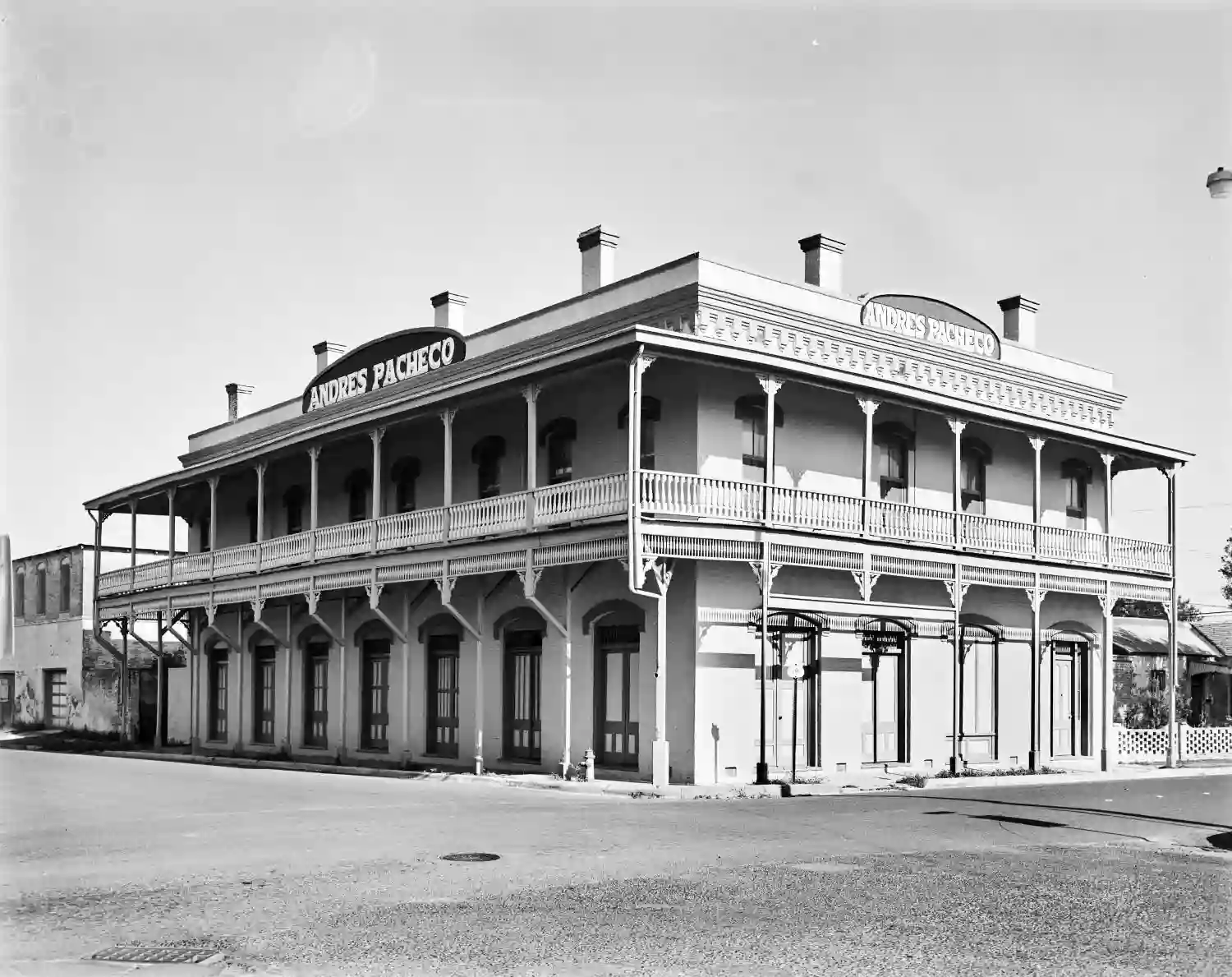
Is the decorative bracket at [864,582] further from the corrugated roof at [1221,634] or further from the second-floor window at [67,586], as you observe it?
the second-floor window at [67,586]

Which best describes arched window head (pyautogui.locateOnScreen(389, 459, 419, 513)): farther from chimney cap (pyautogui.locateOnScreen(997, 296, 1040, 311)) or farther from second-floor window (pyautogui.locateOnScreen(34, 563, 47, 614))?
second-floor window (pyautogui.locateOnScreen(34, 563, 47, 614))

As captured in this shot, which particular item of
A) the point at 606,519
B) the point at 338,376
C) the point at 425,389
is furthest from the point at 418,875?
the point at 338,376

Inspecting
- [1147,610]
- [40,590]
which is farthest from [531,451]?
[1147,610]

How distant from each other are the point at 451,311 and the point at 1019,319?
13263 millimetres

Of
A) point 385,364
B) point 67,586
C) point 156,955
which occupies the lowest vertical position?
point 156,955

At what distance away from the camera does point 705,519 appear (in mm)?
21031

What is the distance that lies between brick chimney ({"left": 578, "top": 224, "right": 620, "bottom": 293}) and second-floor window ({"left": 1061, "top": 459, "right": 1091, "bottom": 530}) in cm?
1108

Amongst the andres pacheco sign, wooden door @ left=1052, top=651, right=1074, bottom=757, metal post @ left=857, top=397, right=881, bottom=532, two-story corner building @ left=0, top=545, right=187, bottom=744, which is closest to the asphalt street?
metal post @ left=857, top=397, right=881, bottom=532

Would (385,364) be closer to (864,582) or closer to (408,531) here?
(408,531)

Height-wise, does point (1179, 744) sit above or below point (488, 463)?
below

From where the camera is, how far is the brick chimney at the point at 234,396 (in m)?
41.4

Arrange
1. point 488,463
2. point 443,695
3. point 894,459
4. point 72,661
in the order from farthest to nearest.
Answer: point 72,661 → point 443,695 → point 488,463 → point 894,459

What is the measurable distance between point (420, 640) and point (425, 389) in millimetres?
5714

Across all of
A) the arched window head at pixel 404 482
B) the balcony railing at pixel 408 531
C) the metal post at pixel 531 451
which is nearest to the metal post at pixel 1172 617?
the balcony railing at pixel 408 531
